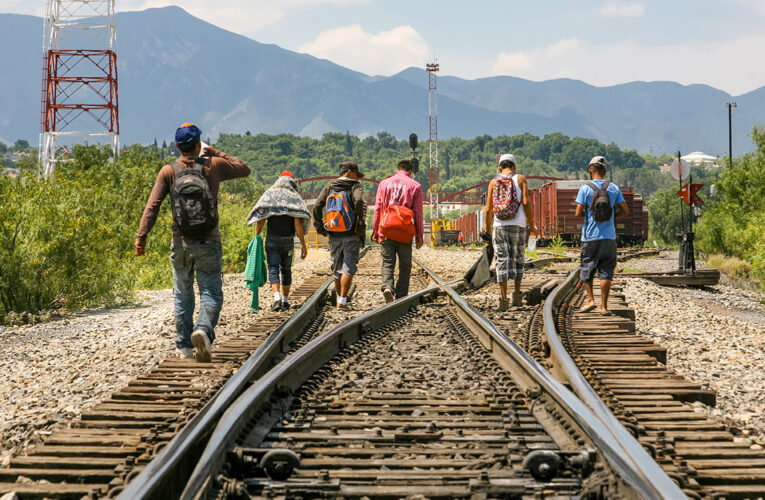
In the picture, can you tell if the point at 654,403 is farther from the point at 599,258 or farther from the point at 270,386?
the point at 599,258

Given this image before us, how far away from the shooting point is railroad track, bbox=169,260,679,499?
305 cm

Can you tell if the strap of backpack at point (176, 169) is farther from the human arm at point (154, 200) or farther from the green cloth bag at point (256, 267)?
the green cloth bag at point (256, 267)

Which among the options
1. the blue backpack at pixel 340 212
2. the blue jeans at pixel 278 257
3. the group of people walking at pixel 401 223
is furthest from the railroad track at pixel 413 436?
the blue jeans at pixel 278 257

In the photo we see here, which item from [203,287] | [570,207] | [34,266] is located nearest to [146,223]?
[203,287]

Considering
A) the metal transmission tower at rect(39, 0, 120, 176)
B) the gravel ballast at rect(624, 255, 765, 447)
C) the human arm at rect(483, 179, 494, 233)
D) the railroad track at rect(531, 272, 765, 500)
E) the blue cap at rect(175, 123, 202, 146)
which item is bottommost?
the gravel ballast at rect(624, 255, 765, 447)

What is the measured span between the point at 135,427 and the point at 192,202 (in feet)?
7.73

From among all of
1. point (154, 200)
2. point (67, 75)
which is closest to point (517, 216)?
point (154, 200)

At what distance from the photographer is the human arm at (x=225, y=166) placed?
20.8 feet

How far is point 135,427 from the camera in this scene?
4.14 metres

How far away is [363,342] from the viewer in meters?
7.06

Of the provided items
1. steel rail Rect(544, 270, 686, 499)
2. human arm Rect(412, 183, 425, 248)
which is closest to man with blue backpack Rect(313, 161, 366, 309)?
human arm Rect(412, 183, 425, 248)

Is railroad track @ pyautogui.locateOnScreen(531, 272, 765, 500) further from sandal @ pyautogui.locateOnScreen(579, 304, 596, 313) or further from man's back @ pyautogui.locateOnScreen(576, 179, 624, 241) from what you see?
man's back @ pyautogui.locateOnScreen(576, 179, 624, 241)

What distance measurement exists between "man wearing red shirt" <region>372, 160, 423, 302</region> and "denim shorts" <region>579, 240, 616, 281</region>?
2.00 meters

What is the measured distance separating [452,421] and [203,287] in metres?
3.02
